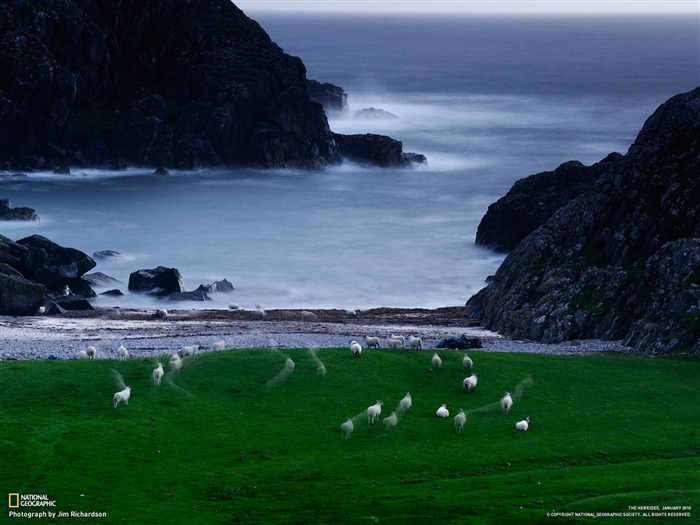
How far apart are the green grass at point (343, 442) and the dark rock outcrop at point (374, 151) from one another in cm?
12944

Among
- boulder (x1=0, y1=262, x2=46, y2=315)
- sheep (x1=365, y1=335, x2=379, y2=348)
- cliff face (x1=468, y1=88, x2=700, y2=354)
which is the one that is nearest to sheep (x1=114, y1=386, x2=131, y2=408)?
sheep (x1=365, y1=335, x2=379, y2=348)

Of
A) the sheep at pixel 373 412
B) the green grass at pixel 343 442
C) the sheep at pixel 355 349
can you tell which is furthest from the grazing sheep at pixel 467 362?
the sheep at pixel 373 412

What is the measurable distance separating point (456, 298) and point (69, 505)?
238ft

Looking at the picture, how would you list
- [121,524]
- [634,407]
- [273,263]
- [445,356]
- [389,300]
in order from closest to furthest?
[121,524], [634,407], [445,356], [389,300], [273,263]

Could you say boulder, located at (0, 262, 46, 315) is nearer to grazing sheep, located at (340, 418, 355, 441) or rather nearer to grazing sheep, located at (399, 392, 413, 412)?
grazing sheep, located at (399, 392, 413, 412)

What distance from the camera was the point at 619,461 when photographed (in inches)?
1766

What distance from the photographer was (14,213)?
133 meters

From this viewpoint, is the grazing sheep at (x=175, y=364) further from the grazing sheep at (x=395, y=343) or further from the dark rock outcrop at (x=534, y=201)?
the dark rock outcrop at (x=534, y=201)

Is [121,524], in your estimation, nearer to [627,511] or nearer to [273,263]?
[627,511]

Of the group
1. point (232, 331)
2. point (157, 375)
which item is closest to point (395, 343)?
point (157, 375)

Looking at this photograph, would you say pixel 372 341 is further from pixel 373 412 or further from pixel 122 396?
pixel 122 396

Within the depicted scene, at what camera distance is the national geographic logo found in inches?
1454

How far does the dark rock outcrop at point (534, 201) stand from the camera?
11938cm

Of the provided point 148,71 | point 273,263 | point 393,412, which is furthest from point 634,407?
point 148,71
